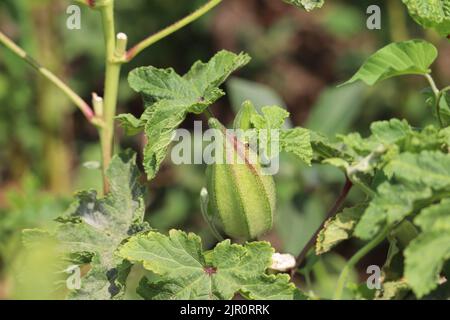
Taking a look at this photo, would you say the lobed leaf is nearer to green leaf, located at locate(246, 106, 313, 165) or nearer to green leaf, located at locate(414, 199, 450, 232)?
green leaf, located at locate(246, 106, 313, 165)

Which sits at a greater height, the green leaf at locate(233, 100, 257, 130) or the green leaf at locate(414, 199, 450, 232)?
the green leaf at locate(233, 100, 257, 130)

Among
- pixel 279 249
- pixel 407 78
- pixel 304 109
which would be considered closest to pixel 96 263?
pixel 279 249

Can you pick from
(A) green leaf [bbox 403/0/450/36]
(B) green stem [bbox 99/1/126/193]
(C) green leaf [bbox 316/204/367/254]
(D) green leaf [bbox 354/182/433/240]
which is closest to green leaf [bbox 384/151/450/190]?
(D) green leaf [bbox 354/182/433/240]

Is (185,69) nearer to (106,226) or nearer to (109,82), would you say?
(109,82)

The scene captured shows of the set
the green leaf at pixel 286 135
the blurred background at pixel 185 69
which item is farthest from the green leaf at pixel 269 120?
the blurred background at pixel 185 69

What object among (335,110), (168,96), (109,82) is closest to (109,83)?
(109,82)
